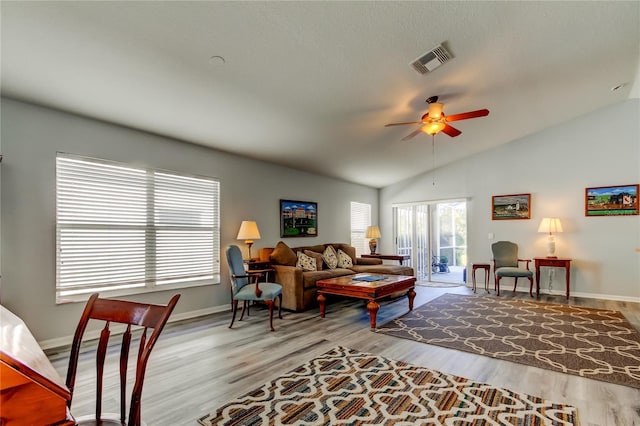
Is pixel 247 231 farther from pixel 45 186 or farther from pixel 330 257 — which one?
pixel 45 186

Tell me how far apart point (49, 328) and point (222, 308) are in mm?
2063

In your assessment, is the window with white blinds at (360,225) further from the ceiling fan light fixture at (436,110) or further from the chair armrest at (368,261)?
the ceiling fan light fixture at (436,110)

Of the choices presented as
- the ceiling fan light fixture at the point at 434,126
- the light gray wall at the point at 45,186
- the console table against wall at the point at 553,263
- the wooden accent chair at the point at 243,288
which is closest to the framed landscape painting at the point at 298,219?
the light gray wall at the point at 45,186

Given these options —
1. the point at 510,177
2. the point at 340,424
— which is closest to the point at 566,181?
the point at 510,177

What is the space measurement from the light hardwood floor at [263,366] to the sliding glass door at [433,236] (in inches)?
146

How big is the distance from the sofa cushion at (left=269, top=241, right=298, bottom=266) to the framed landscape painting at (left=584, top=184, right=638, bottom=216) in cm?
544

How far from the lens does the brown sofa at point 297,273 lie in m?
4.79

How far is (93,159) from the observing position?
366 centimetres

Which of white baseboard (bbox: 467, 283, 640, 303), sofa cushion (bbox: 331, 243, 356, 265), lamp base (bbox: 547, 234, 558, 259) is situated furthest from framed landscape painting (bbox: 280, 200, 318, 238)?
lamp base (bbox: 547, 234, 558, 259)

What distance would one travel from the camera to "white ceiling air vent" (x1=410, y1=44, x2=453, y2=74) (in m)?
3.09

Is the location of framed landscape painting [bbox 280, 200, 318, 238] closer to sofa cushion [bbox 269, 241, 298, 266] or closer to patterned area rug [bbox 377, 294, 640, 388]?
sofa cushion [bbox 269, 241, 298, 266]

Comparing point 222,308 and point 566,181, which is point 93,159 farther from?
point 566,181

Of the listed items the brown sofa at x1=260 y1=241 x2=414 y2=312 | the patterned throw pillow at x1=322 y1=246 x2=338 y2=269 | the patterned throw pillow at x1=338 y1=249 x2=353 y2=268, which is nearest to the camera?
the brown sofa at x1=260 y1=241 x2=414 y2=312

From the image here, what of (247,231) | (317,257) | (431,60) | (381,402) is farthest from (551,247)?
(247,231)
